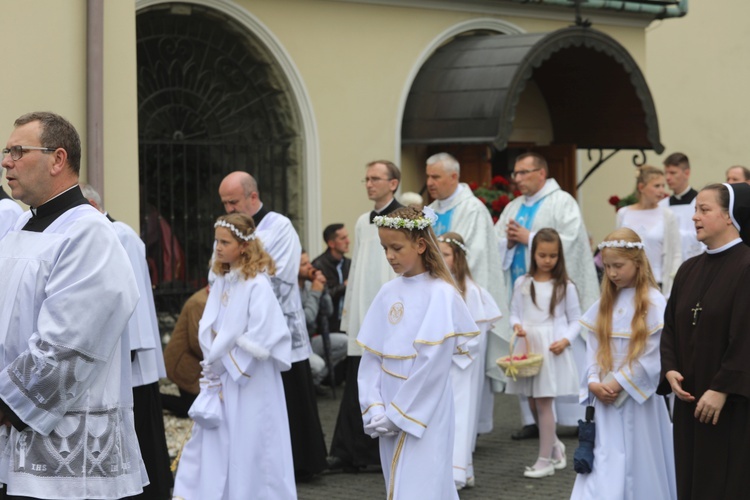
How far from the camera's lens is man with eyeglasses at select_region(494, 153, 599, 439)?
924 cm

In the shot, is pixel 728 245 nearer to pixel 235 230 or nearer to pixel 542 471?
pixel 235 230

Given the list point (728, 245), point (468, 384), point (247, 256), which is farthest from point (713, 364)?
point (247, 256)

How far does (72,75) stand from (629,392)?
14.0 feet

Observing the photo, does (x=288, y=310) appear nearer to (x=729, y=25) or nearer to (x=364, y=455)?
(x=364, y=455)

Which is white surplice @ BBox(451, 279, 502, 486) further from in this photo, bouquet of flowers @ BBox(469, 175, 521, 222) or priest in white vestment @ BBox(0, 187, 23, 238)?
bouquet of flowers @ BBox(469, 175, 521, 222)

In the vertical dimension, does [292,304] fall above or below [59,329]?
below

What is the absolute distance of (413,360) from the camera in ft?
19.3

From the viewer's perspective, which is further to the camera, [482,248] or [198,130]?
[198,130]

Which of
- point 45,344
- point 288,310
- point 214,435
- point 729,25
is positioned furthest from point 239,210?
point 729,25

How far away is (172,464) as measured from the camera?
27.6ft

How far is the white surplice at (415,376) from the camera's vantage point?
226 inches

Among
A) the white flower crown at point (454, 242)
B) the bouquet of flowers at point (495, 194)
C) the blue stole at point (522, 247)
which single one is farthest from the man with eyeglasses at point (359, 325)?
the bouquet of flowers at point (495, 194)

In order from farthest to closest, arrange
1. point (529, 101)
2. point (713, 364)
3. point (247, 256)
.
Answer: point (529, 101) → point (247, 256) → point (713, 364)

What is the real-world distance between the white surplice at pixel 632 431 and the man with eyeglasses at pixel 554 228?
2519mm
